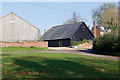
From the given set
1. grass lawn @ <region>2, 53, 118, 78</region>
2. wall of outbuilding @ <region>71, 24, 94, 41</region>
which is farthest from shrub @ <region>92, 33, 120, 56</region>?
wall of outbuilding @ <region>71, 24, 94, 41</region>

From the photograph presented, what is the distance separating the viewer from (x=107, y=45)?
24766mm

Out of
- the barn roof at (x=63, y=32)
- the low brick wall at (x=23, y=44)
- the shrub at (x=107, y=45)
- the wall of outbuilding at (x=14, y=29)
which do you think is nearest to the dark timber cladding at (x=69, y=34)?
the barn roof at (x=63, y=32)

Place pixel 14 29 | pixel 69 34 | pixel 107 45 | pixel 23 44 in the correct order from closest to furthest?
pixel 107 45
pixel 23 44
pixel 14 29
pixel 69 34

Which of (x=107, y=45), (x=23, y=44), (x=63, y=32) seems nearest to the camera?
(x=107, y=45)

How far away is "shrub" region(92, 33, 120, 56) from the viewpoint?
A: 22688mm

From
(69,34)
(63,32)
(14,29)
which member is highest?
(14,29)

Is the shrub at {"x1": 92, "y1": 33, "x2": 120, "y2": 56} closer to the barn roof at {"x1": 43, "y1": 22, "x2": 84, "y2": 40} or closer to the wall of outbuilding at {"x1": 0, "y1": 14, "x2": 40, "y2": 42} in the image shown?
the wall of outbuilding at {"x1": 0, "y1": 14, "x2": 40, "y2": 42}

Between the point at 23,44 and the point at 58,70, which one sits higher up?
the point at 23,44

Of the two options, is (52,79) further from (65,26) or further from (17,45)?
(65,26)

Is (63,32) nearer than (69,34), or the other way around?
(69,34)

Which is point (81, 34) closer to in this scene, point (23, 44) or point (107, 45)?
point (23, 44)

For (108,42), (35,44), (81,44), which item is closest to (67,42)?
(81,44)

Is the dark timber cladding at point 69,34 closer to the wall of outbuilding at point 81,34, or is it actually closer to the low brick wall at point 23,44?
the wall of outbuilding at point 81,34

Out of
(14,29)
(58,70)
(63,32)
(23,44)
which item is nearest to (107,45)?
(58,70)
